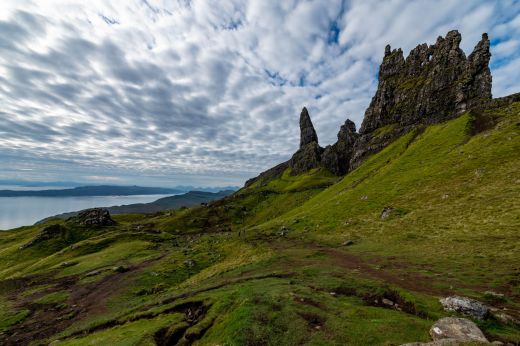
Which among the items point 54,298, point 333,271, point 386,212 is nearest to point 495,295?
point 333,271

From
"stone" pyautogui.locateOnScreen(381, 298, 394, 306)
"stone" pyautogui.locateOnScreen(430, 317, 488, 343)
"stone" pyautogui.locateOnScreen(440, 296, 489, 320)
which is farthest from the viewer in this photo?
"stone" pyautogui.locateOnScreen(381, 298, 394, 306)

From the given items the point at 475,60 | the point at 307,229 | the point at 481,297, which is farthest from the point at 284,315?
the point at 475,60

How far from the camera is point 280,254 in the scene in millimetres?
52688

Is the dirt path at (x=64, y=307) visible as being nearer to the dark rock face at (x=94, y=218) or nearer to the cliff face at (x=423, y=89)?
the dark rock face at (x=94, y=218)

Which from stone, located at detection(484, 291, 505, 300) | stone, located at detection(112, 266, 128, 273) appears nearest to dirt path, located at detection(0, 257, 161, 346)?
stone, located at detection(112, 266, 128, 273)

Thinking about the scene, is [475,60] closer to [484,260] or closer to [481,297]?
[484,260]

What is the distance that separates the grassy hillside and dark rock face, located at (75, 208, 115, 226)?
115ft

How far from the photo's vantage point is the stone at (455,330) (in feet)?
54.3

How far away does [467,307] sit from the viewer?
69.8ft

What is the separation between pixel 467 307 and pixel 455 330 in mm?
5697

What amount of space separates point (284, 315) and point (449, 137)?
100480mm

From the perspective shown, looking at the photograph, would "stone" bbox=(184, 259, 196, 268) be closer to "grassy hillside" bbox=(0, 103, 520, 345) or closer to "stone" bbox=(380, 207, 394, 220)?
"grassy hillside" bbox=(0, 103, 520, 345)

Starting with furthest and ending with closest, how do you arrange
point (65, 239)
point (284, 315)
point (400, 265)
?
point (65, 239) → point (400, 265) → point (284, 315)

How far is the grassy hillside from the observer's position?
23.1 m
